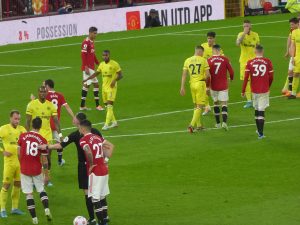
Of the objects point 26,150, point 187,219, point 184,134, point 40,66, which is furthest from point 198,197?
point 40,66

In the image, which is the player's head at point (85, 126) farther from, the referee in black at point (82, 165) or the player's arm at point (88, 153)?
the referee in black at point (82, 165)

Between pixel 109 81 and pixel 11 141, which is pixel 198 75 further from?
pixel 11 141

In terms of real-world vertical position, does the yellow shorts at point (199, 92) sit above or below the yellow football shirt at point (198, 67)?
below

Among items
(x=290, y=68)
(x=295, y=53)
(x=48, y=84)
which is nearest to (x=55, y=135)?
(x=48, y=84)

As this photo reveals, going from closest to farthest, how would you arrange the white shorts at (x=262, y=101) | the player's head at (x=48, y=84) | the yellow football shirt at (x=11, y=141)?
1. the yellow football shirt at (x=11, y=141)
2. the player's head at (x=48, y=84)
3. the white shorts at (x=262, y=101)

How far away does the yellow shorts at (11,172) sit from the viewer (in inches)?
888

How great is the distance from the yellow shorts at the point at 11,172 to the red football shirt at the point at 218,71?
30.6ft

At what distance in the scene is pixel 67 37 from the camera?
5294 centimetres

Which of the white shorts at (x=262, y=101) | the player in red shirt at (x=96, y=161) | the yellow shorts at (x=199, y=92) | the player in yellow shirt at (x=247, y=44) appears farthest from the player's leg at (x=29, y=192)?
the player in yellow shirt at (x=247, y=44)

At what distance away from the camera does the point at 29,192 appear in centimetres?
2159

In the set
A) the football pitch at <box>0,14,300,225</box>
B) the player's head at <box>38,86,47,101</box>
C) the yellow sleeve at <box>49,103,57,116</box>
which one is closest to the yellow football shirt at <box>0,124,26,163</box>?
the football pitch at <box>0,14,300,225</box>

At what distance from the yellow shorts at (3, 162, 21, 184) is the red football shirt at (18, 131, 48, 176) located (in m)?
0.99

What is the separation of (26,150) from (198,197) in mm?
4401

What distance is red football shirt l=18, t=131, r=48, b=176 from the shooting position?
21.5 metres
